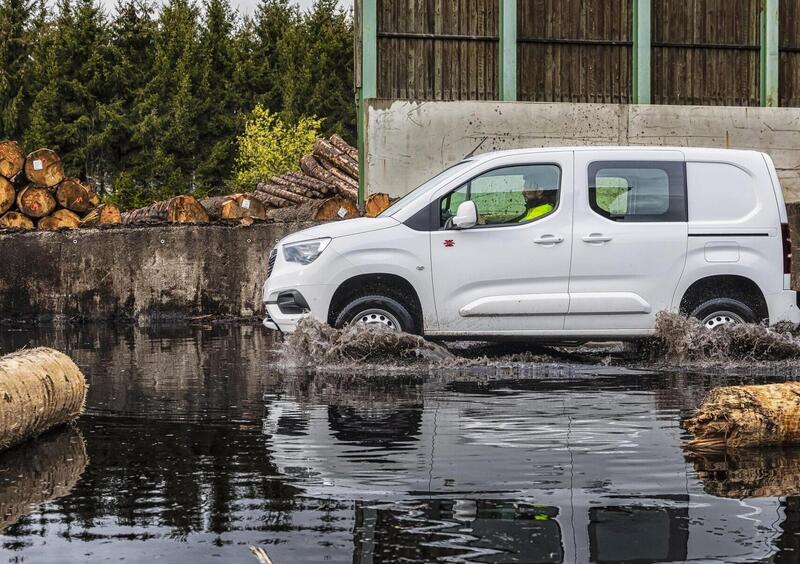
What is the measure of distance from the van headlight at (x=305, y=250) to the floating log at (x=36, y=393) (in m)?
4.05

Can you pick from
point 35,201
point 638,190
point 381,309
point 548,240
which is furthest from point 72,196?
point 638,190

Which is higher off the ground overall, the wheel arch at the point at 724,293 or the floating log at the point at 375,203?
the floating log at the point at 375,203

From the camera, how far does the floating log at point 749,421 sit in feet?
24.3

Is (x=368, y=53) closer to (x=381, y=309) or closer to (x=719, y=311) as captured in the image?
(x=381, y=309)

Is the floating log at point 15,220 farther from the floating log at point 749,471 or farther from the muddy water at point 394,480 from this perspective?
the floating log at point 749,471

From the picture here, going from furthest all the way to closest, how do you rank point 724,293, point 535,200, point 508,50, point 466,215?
point 508,50, point 724,293, point 535,200, point 466,215

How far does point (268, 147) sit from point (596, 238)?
4934 centimetres

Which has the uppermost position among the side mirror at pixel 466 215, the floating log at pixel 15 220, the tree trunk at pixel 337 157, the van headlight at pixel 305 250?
the tree trunk at pixel 337 157

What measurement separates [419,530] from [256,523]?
0.61 metres

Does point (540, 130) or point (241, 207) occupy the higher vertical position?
point (540, 130)

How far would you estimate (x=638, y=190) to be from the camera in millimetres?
12672

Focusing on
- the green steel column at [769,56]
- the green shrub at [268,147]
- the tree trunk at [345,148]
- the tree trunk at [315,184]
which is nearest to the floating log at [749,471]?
the green steel column at [769,56]

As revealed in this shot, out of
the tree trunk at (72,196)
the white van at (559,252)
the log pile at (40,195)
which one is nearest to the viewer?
the white van at (559,252)

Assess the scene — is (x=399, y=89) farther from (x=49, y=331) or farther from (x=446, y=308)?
(x=446, y=308)
